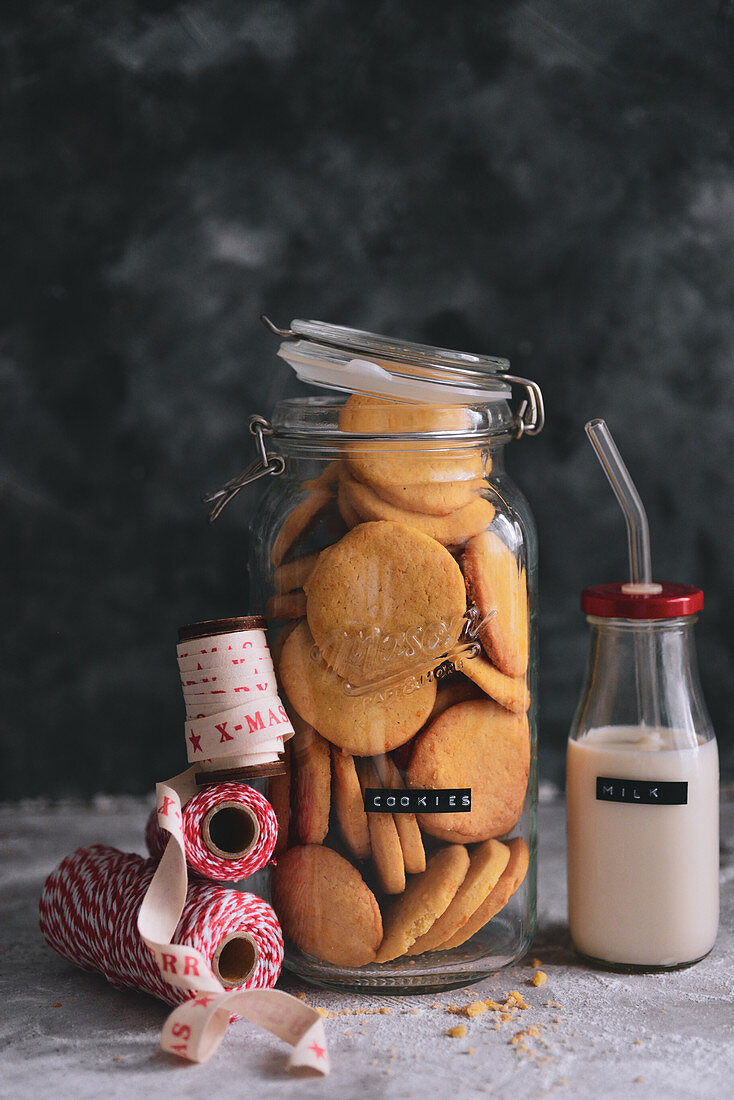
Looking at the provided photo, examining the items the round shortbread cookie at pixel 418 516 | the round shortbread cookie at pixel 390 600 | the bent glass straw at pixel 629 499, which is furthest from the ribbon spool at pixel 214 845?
the bent glass straw at pixel 629 499

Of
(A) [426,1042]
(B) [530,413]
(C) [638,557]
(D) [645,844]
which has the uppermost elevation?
(B) [530,413]

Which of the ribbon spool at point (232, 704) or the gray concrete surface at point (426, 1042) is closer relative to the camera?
the gray concrete surface at point (426, 1042)

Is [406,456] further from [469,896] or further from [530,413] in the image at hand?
[469,896]

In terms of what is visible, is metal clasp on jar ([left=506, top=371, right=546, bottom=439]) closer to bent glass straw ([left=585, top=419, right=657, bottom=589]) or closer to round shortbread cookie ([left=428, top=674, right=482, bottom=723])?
bent glass straw ([left=585, top=419, right=657, bottom=589])

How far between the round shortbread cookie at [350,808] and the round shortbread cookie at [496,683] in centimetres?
11

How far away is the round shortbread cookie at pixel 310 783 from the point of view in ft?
2.70

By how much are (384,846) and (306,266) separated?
727 mm

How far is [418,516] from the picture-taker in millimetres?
815

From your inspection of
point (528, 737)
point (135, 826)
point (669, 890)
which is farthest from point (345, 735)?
point (135, 826)

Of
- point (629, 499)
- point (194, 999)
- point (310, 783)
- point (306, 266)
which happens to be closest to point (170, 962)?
point (194, 999)

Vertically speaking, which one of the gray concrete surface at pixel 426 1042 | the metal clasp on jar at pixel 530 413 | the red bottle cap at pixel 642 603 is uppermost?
the metal clasp on jar at pixel 530 413

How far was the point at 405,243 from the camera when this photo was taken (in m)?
1.29

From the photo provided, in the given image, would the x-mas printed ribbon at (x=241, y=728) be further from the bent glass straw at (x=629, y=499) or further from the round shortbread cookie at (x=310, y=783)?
the bent glass straw at (x=629, y=499)

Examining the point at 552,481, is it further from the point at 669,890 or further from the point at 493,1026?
the point at 493,1026
